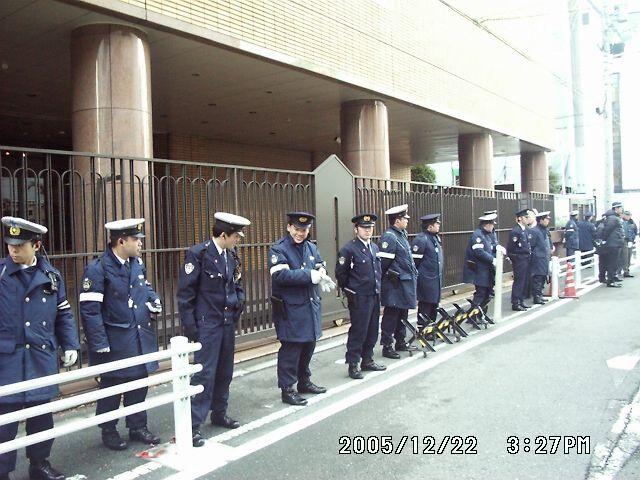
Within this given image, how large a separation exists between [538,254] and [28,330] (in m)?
9.46

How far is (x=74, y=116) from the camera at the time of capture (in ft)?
23.9

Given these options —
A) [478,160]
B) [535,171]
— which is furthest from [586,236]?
[535,171]

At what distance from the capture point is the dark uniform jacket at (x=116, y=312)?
13.4 feet

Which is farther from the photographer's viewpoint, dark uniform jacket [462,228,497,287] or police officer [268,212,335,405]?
dark uniform jacket [462,228,497,287]

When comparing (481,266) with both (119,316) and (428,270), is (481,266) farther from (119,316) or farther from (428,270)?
(119,316)

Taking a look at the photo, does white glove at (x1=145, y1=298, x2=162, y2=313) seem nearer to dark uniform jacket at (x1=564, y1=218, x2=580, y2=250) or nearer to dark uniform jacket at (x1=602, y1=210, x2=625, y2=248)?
dark uniform jacket at (x1=602, y1=210, x2=625, y2=248)

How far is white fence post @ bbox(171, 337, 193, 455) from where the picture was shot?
402 centimetres

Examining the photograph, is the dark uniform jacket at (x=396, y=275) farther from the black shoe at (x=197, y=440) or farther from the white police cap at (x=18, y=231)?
the white police cap at (x=18, y=231)

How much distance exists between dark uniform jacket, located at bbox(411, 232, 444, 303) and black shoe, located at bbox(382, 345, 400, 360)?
1055mm

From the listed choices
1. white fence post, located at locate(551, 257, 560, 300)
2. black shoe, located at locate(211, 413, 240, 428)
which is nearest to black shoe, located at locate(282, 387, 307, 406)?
black shoe, located at locate(211, 413, 240, 428)

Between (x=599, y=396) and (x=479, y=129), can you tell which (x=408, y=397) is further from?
(x=479, y=129)

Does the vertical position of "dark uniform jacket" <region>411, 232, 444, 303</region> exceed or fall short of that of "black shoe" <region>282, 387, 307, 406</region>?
it exceeds it

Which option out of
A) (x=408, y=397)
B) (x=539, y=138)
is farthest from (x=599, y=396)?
(x=539, y=138)

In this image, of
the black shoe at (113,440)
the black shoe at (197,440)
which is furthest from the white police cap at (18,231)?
the black shoe at (197,440)
